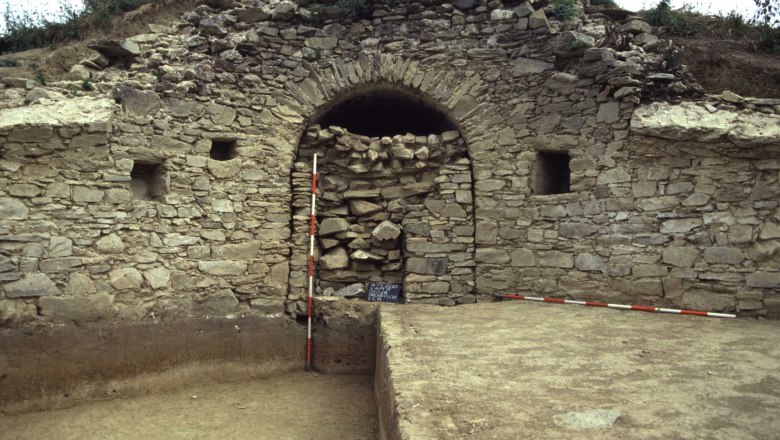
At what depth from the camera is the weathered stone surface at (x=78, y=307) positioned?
18.2ft

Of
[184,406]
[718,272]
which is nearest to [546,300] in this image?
[718,272]

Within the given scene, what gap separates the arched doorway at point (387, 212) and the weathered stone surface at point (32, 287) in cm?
257

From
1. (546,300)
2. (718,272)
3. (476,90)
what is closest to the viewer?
(718,272)

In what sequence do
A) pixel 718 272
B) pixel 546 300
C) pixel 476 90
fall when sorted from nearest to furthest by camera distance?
pixel 718 272, pixel 546 300, pixel 476 90

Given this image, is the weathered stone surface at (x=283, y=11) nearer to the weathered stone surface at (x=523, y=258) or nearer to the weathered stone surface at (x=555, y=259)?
the weathered stone surface at (x=523, y=258)

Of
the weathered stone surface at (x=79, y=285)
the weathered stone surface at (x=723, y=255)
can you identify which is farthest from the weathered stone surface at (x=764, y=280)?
the weathered stone surface at (x=79, y=285)

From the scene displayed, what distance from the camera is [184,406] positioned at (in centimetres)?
581

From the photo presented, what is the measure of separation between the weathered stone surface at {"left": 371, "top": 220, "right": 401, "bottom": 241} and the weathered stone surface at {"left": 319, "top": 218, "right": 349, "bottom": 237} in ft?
1.46

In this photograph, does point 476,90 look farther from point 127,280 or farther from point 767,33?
point 127,280

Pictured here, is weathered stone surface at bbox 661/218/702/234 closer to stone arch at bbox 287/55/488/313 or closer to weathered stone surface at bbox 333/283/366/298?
stone arch at bbox 287/55/488/313

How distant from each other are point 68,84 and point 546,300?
5.98 m

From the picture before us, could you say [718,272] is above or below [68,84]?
below

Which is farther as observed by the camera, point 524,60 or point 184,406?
point 524,60

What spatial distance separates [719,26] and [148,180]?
794 centimetres
